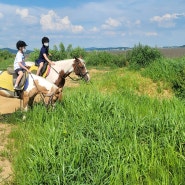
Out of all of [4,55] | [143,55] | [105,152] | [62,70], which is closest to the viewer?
[105,152]

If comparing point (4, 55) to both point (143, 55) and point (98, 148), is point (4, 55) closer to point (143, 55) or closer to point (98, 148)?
point (143, 55)

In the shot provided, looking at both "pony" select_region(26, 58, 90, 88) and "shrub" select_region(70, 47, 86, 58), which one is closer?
"pony" select_region(26, 58, 90, 88)

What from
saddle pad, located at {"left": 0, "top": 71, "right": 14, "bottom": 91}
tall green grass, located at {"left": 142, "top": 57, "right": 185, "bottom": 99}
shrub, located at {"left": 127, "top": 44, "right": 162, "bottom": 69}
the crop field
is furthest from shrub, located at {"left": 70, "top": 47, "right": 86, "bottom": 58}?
the crop field

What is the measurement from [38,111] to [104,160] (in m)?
3.46

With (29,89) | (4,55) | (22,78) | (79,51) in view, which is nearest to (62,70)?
(29,89)

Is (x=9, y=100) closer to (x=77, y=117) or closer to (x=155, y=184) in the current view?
(x=77, y=117)

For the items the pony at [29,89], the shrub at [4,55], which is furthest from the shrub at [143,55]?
the shrub at [4,55]

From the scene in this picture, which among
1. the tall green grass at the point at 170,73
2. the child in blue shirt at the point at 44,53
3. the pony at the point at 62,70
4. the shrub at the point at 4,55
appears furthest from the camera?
the shrub at the point at 4,55

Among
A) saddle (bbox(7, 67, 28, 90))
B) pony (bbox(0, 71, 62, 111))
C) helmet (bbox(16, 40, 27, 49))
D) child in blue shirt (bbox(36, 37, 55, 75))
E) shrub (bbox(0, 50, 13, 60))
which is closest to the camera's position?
helmet (bbox(16, 40, 27, 49))

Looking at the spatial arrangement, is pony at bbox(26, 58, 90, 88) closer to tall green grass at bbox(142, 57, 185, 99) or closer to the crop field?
the crop field

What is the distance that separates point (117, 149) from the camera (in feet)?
17.7

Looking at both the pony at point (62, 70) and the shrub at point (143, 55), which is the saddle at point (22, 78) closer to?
the pony at point (62, 70)

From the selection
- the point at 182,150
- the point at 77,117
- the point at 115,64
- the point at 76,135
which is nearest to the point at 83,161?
the point at 76,135

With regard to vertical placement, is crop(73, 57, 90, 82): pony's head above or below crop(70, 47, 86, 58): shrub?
below
